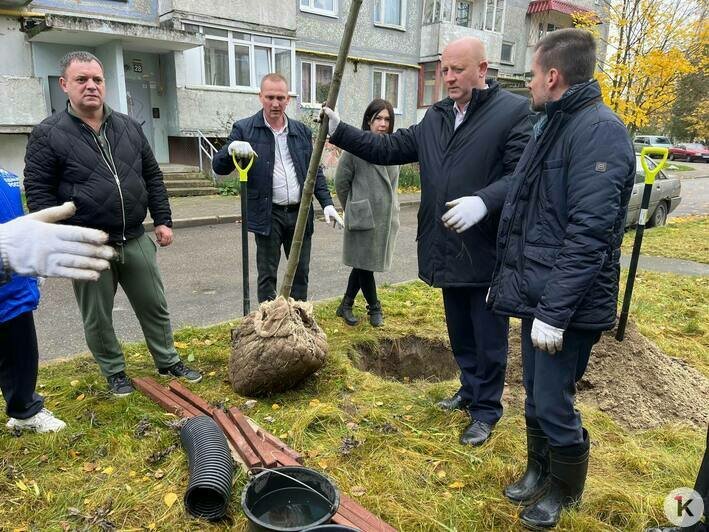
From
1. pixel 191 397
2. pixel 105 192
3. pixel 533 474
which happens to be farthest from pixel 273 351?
pixel 533 474

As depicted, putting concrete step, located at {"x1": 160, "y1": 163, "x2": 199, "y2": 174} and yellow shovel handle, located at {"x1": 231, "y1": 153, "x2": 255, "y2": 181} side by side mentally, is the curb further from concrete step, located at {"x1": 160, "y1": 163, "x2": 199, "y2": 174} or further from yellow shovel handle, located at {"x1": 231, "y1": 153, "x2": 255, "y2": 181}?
yellow shovel handle, located at {"x1": 231, "y1": 153, "x2": 255, "y2": 181}

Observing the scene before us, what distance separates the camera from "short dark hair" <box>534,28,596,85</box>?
2.13 meters

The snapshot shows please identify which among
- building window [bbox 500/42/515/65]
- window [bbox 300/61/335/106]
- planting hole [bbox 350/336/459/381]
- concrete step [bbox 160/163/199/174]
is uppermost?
building window [bbox 500/42/515/65]

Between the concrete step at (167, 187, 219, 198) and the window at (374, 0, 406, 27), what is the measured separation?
973 cm

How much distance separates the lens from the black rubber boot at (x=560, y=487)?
2.33 meters

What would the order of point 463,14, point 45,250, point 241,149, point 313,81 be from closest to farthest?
point 45,250, point 241,149, point 313,81, point 463,14

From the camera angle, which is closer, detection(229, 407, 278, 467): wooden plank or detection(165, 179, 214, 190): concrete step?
detection(229, 407, 278, 467): wooden plank

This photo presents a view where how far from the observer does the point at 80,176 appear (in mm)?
3068

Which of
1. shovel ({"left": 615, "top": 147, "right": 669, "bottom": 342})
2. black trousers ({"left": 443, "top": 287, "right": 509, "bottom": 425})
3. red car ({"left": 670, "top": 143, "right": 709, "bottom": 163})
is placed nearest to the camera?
black trousers ({"left": 443, "top": 287, "right": 509, "bottom": 425})

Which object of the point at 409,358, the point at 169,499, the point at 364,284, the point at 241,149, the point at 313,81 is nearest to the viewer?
the point at 169,499

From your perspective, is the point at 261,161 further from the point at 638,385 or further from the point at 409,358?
the point at 638,385

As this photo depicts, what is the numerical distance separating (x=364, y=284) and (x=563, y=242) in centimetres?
286

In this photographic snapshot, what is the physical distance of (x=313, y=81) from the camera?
57.9 feet

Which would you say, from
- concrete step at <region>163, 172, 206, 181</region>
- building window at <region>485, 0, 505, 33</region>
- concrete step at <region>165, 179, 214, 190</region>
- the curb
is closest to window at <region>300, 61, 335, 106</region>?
concrete step at <region>163, 172, 206, 181</region>
